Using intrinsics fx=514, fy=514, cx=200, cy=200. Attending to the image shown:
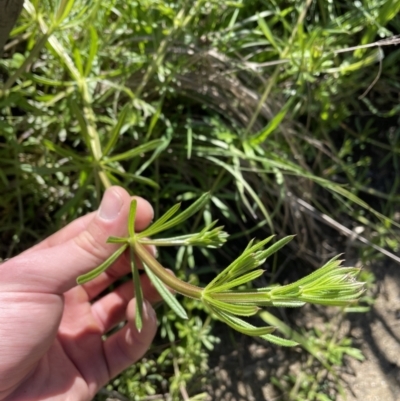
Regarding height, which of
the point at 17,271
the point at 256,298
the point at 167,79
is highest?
the point at 167,79

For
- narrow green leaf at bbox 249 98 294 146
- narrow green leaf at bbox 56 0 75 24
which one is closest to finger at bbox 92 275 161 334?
narrow green leaf at bbox 249 98 294 146

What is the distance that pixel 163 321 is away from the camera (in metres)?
1.39

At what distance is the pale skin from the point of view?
1022 mm

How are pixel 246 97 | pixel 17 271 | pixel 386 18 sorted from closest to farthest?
pixel 17 271, pixel 386 18, pixel 246 97

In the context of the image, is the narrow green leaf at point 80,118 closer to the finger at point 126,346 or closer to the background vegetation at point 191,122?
the background vegetation at point 191,122

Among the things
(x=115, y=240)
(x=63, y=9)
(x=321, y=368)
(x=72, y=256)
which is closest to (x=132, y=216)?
(x=115, y=240)

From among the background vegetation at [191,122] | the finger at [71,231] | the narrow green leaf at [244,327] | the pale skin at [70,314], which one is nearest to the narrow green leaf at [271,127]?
the background vegetation at [191,122]

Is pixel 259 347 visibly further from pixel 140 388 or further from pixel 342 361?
pixel 140 388

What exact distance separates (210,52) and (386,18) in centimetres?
41

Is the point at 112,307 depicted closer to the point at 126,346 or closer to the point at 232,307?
the point at 126,346

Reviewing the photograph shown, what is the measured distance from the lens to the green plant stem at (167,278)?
33.1 inches

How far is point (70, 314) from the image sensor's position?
4.31 ft

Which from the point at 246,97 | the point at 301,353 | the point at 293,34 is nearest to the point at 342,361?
the point at 301,353

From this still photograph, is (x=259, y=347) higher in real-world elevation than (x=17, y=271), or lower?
lower
